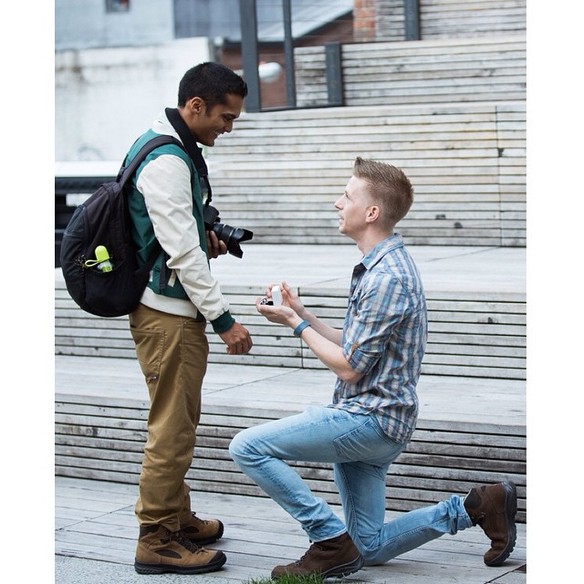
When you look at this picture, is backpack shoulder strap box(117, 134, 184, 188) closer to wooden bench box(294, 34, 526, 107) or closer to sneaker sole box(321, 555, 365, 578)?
sneaker sole box(321, 555, 365, 578)

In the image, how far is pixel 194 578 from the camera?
13.9 ft

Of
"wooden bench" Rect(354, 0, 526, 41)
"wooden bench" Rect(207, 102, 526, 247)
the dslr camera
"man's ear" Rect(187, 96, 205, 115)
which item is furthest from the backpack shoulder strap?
"wooden bench" Rect(354, 0, 526, 41)

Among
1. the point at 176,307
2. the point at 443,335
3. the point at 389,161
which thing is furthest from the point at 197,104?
the point at 389,161

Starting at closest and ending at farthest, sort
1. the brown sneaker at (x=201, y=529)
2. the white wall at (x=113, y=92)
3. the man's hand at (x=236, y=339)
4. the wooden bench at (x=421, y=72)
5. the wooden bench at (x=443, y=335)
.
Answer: the man's hand at (x=236, y=339), the brown sneaker at (x=201, y=529), the wooden bench at (x=443, y=335), the wooden bench at (x=421, y=72), the white wall at (x=113, y=92)

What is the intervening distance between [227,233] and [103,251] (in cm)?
49

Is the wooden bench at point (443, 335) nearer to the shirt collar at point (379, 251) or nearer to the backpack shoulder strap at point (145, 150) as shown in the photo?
the shirt collar at point (379, 251)

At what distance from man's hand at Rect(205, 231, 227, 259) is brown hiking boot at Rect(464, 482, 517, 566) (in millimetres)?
1204

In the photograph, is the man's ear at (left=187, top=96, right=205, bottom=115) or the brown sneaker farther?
the brown sneaker

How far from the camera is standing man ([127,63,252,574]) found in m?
4.05

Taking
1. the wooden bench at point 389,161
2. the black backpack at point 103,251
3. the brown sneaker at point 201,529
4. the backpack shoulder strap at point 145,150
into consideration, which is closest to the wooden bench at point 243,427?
the brown sneaker at point 201,529

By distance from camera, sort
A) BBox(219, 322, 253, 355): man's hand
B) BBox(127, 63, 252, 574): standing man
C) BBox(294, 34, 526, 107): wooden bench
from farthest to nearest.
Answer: BBox(294, 34, 526, 107): wooden bench < BBox(219, 322, 253, 355): man's hand < BBox(127, 63, 252, 574): standing man

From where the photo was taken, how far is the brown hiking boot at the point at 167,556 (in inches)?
168

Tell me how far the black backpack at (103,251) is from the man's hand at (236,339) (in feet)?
1.13

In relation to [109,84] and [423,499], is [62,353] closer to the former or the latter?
[423,499]
